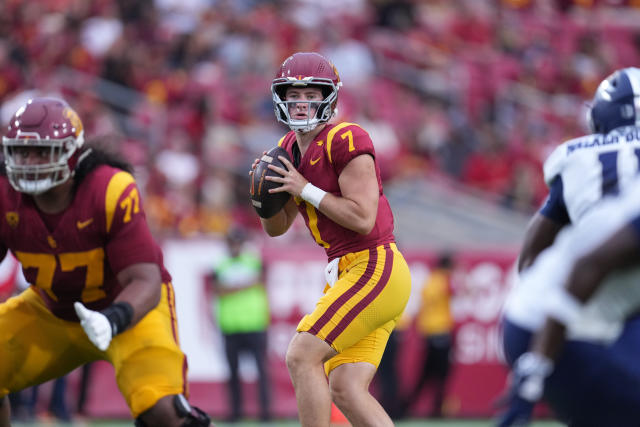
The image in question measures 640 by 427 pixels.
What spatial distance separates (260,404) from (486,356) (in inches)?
93.8

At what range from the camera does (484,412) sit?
10.2m

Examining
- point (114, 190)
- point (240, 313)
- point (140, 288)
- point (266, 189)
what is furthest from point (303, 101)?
point (240, 313)

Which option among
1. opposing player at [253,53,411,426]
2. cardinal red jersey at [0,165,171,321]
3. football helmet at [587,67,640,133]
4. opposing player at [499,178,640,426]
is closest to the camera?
opposing player at [499,178,640,426]

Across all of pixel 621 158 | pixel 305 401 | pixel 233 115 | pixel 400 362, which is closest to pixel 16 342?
pixel 305 401

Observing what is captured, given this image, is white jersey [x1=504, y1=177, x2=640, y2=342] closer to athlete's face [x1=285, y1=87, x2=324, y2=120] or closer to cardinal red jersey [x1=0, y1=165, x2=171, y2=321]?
athlete's face [x1=285, y1=87, x2=324, y2=120]

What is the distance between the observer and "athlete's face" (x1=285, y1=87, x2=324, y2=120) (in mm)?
4727

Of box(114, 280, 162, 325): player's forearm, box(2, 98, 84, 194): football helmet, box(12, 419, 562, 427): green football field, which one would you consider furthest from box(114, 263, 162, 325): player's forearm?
box(12, 419, 562, 427): green football field

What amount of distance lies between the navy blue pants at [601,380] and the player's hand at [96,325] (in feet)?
6.28

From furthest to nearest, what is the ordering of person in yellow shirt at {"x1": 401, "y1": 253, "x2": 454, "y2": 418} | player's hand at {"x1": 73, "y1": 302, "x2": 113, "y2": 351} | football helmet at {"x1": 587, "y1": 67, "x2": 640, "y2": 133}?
1. person in yellow shirt at {"x1": 401, "y1": 253, "x2": 454, "y2": 418}
2. player's hand at {"x1": 73, "y1": 302, "x2": 113, "y2": 351}
3. football helmet at {"x1": 587, "y1": 67, "x2": 640, "y2": 133}

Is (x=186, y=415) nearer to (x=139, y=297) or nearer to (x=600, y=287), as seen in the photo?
(x=139, y=297)

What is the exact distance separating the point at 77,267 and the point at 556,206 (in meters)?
2.21

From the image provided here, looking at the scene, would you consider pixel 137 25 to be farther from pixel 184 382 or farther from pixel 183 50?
pixel 184 382

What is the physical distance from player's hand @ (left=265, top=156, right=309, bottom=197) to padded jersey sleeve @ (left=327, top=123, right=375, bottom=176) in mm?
171

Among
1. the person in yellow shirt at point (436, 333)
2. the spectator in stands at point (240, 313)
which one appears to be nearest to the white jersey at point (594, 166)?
the spectator in stands at point (240, 313)
